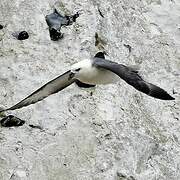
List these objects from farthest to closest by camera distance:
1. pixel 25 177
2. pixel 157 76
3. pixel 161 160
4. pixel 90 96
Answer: pixel 157 76 < pixel 90 96 < pixel 161 160 < pixel 25 177

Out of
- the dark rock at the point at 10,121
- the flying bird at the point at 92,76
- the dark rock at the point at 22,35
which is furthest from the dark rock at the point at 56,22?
the flying bird at the point at 92,76

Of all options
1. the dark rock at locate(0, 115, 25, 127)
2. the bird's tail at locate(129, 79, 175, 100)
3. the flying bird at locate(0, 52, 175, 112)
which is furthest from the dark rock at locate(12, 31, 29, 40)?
the bird's tail at locate(129, 79, 175, 100)

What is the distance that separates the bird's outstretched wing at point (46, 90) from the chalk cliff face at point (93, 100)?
0.97 metres

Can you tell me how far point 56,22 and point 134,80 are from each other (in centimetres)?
266

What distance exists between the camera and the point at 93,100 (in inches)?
230

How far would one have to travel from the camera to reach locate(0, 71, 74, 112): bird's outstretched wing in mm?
4418

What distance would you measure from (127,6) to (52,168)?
8.91ft

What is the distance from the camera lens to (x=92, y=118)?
18.6 feet

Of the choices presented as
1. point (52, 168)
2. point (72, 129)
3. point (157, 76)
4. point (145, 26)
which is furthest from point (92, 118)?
point (145, 26)

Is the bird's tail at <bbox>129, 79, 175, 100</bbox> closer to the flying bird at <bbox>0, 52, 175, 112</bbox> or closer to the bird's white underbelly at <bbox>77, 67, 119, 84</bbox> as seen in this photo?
the flying bird at <bbox>0, 52, 175, 112</bbox>

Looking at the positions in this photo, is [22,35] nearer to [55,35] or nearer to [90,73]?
[55,35]

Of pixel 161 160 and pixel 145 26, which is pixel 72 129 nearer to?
pixel 161 160

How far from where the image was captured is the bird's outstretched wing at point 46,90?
4418 millimetres

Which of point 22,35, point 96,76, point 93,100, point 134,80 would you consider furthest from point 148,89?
point 22,35
